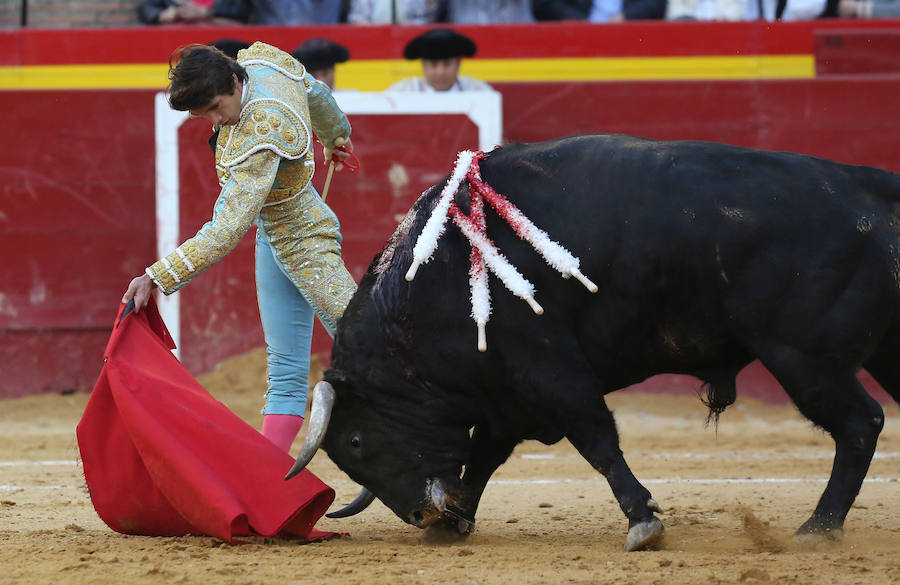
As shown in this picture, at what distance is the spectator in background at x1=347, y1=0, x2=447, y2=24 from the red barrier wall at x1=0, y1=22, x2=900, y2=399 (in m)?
0.99

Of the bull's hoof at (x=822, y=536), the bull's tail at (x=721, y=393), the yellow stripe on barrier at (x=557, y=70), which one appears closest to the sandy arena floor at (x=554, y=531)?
the bull's hoof at (x=822, y=536)

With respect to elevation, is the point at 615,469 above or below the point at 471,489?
above

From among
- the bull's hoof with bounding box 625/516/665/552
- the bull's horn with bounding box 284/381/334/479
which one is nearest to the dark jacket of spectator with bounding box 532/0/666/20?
the bull's horn with bounding box 284/381/334/479

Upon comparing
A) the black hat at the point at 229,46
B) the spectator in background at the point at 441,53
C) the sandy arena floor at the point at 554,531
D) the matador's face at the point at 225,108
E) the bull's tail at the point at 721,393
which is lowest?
Result: the sandy arena floor at the point at 554,531

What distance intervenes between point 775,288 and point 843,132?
3.89 metres

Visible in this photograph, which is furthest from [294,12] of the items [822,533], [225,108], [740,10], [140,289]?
[822,533]

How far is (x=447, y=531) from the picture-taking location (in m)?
3.57

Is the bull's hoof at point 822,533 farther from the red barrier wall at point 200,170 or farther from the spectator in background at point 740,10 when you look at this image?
the spectator in background at point 740,10

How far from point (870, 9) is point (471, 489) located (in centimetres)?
509

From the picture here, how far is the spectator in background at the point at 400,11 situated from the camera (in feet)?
25.0

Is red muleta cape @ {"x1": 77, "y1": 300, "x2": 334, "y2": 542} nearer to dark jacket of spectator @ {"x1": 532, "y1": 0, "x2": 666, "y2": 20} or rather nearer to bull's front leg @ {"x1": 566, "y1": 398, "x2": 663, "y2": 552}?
bull's front leg @ {"x1": 566, "y1": 398, "x2": 663, "y2": 552}

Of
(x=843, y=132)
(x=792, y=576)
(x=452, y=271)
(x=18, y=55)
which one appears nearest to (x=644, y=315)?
(x=452, y=271)

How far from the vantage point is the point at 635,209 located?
3361 mm

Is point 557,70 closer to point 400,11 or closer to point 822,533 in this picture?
point 400,11
